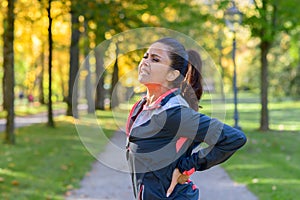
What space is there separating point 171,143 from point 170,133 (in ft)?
0.19

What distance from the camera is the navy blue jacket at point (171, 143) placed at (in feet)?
8.21

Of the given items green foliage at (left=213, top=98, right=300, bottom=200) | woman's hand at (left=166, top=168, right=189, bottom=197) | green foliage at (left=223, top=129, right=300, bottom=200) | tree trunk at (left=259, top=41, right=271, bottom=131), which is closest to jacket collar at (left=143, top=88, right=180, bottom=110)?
woman's hand at (left=166, top=168, right=189, bottom=197)

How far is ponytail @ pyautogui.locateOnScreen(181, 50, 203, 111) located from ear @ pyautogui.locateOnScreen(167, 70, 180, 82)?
7 centimetres

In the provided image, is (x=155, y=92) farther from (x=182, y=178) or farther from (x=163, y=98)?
(x=182, y=178)

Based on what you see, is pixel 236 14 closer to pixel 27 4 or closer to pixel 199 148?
pixel 27 4

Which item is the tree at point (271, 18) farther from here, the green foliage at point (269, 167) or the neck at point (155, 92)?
the neck at point (155, 92)

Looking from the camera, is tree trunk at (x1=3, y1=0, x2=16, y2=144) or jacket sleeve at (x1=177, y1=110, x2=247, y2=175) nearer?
jacket sleeve at (x1=177, y1=110, x2=247, y2=175)

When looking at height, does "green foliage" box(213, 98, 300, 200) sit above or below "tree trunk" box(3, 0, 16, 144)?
below

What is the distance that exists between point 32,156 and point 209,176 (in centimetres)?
404

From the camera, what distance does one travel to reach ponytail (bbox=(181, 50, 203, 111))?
2.78 metres

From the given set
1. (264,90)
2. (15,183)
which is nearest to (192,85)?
(15,183)

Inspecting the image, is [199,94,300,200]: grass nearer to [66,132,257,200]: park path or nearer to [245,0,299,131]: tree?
[66,132,257,200]: park path

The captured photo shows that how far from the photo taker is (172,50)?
107 inches

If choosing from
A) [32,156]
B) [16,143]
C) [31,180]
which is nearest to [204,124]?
[31,180]
